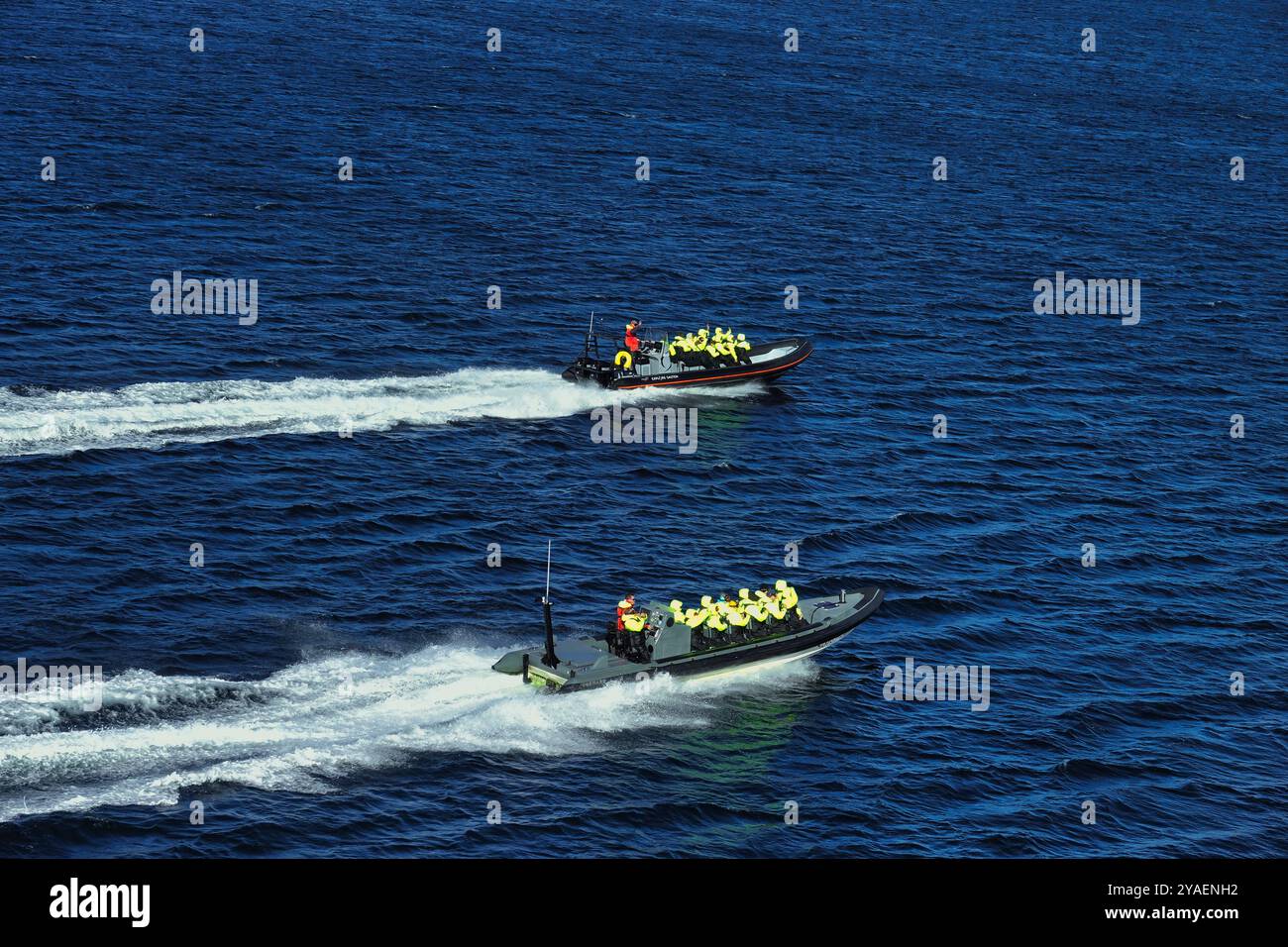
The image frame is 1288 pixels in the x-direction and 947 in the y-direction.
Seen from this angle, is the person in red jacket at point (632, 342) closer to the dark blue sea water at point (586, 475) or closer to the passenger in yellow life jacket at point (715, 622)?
the dark blue sea water at point (586, 475)

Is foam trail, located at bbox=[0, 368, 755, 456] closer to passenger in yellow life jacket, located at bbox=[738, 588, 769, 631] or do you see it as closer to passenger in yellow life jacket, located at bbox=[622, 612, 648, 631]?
passenger in yellow life jacket, located at bbox=[738, 588, 769, 631]

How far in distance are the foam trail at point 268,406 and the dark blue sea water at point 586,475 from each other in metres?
0.32

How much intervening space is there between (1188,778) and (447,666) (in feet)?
95.4

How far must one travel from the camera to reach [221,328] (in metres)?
104

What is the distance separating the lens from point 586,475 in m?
90.6

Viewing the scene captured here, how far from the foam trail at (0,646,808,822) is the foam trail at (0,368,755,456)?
24329 millimetres

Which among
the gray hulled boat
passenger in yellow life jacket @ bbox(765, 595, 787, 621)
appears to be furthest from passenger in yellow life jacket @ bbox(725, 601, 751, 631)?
passenger in yellow life jacket @ bbox(765, 595, 787, 621)

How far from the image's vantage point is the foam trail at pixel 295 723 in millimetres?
58219

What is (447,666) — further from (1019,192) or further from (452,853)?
(1019,192)

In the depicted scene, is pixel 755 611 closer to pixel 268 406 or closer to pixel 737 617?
pixel 737 617

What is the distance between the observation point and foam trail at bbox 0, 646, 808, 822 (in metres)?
58.2

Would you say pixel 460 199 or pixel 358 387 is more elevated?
pixel 460 199

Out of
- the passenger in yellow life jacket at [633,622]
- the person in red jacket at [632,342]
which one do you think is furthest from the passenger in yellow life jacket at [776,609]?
the person in red jacket at [632,342]
